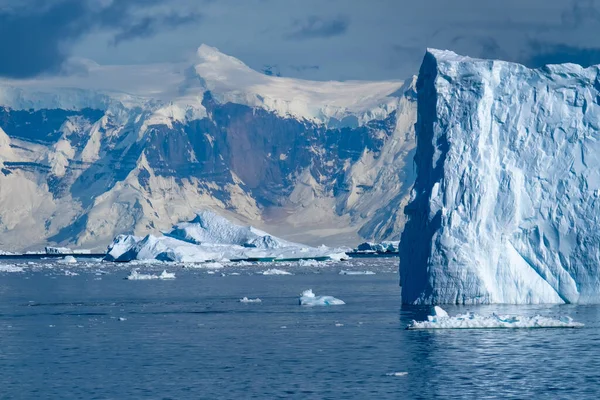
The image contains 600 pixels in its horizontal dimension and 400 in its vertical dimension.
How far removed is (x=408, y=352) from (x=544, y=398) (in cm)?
998

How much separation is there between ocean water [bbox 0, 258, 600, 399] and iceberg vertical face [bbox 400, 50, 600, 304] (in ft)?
5.01

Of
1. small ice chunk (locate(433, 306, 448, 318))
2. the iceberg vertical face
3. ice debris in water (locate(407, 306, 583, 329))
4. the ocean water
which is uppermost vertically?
the iceberg vertical face

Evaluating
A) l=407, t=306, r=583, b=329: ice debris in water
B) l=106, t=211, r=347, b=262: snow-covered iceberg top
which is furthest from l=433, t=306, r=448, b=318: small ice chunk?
l=106, t=211, r=347, b=262: snow-covered iceberg top

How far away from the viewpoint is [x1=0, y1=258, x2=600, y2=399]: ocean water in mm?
36469

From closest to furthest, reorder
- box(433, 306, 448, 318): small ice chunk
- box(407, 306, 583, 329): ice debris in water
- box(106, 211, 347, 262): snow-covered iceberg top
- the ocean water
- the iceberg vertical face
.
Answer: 1. the ocean water
2. box(407, 306, 583, 329): ice debris in water
3. box(433, 306, 448, 318): small ice chunk
4. the iceberg vertical face
5. box(106, 211, 347, 262): snow-covered iceberg top

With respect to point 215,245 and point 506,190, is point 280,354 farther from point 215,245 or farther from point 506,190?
point 215,245

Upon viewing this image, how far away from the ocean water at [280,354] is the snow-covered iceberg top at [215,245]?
75.0m

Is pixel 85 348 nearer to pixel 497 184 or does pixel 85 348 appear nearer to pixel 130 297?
pixel 497 184

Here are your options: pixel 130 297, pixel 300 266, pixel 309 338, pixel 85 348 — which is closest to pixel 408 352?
pixel 309 338

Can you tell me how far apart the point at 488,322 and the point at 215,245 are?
105275 mm

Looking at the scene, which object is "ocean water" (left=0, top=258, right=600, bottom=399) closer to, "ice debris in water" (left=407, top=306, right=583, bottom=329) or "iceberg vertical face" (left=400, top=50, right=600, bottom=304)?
"ice debris in water" (left=407, top=306, right=583, bottom=329)

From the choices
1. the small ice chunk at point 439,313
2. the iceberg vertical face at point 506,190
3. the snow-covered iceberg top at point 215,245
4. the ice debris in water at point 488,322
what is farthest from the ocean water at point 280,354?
the snow-covered iceberg top at point 215,245

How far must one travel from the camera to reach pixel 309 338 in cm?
4884

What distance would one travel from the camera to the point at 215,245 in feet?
501
